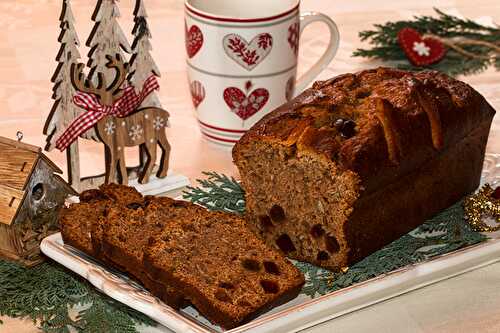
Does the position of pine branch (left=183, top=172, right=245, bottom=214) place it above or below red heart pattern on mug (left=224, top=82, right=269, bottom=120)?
below

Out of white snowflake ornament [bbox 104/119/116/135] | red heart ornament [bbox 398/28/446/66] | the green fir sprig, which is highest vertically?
white snowflake ornament [bbox 104/119/116/135]

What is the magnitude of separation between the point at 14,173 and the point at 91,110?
0.37 meters

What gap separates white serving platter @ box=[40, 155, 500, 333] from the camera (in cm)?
233

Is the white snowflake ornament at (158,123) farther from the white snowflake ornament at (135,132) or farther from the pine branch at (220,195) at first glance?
the pine branch at (220,195)

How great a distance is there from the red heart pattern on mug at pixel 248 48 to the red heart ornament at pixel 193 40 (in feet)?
0.32

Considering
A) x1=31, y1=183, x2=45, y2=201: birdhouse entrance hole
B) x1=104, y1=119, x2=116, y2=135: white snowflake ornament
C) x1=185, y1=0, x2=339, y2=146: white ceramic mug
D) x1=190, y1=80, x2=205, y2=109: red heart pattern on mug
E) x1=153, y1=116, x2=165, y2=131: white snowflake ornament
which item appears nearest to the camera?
x1=31, y1=183, x2=45, y2=201: birdhouse entrance hole

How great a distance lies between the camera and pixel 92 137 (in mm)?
2984

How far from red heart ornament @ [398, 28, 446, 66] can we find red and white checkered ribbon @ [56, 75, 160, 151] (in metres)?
1.40

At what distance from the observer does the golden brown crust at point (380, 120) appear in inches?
103

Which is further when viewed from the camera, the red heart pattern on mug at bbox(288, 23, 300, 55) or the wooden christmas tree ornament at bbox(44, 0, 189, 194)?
the red heart pattern on mug at bbox(288, 23, 300, 55)

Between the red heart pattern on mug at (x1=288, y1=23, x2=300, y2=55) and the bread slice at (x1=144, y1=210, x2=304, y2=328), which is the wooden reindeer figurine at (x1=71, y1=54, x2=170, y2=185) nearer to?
the bread slice at (x1=144, y1=210, x2=304, y2=328)

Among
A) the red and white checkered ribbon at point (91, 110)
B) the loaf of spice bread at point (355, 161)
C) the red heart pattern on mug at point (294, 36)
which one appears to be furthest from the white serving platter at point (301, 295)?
the red heart pattern on mug at point (294, 36)

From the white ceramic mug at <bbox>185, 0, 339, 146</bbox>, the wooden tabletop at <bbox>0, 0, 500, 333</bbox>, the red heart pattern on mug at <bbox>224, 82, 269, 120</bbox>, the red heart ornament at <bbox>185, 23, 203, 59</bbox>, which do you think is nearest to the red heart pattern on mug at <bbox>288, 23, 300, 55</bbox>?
the white ceramic mug at <bbox>185, 0, 339, 146</bbox>

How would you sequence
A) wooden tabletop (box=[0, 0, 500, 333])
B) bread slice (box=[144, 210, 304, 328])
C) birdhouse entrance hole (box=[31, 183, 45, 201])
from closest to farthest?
bread slice (box=[144, 210, 304, 328]), wooden tabletop (box=[0, 0, 500, 333]), birdhouse entrance hole (box=[31, 183, 45, 201])
